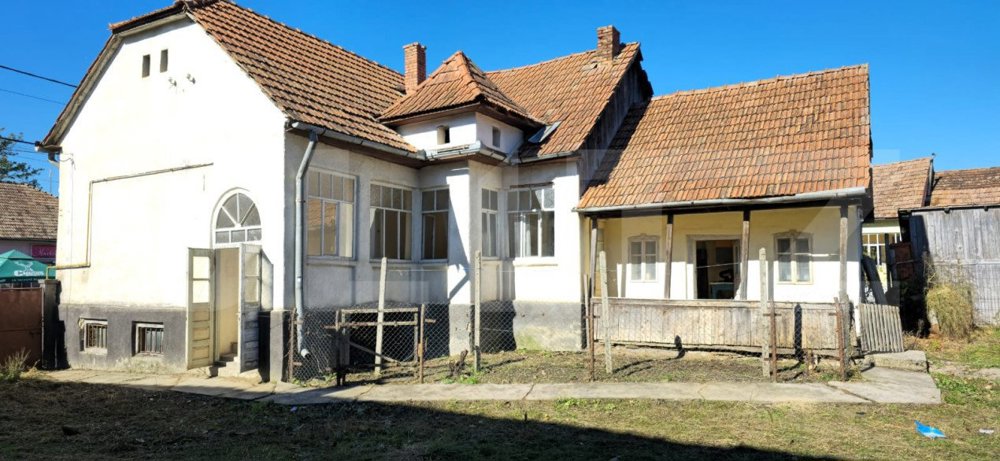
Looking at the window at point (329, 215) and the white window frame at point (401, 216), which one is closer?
the window at point (329, 215)

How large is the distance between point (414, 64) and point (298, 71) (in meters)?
4.08

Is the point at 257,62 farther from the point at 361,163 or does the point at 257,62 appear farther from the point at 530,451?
the point at 530,451

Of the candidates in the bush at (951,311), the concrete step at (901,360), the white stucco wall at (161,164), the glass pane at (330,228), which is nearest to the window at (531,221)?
the glass pane at (330,228)

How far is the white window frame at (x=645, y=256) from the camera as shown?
47.8 feet

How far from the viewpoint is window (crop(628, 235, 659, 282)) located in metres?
14.6

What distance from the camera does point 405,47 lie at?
16828mm

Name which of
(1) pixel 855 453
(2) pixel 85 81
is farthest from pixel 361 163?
(1) pixel 855 453

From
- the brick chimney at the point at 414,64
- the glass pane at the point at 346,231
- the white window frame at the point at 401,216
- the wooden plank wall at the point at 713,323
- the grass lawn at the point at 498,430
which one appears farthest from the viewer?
the brick chimney at the point at 414,64

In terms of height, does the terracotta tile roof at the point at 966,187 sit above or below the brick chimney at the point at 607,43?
below

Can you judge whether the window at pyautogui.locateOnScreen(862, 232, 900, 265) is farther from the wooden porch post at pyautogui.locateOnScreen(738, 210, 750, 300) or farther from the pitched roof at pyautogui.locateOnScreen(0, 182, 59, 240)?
the pitched roof at pyautogui.locateOnScreen(0, 182, 59, 240)

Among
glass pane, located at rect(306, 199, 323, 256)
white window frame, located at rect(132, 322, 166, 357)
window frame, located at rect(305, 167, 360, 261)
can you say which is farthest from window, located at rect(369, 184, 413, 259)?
white window frame, located at rect(132, 322, 166, 357)

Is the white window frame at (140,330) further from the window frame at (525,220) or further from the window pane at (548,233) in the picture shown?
the window pane at (548,233)

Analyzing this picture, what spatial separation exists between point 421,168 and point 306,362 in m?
5.09

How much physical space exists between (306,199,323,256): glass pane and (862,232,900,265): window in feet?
Answer: 60.7
